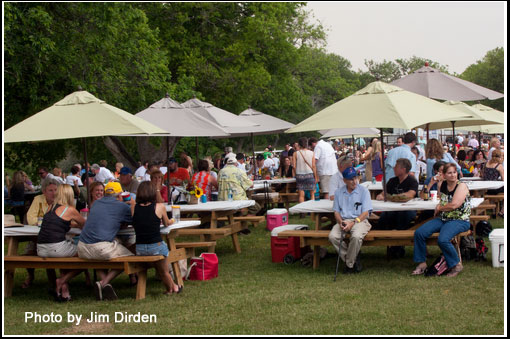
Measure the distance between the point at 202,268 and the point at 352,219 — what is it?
82.0 inches

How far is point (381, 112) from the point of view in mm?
8547

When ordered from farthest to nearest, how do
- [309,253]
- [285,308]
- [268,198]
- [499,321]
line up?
[268,198] < [309,253] < [285,308] < [499,321]

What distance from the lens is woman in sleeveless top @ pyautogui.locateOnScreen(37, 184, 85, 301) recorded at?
25.7 ft

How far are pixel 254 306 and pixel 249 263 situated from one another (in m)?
2.71

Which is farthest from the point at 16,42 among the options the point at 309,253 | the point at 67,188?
the point at 309,253

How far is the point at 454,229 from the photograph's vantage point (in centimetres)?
825

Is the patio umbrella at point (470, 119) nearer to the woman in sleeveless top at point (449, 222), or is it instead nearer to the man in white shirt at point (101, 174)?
the woman in sleeveless top at point (449, 222)

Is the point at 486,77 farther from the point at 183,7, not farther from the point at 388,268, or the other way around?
the point at 388,268

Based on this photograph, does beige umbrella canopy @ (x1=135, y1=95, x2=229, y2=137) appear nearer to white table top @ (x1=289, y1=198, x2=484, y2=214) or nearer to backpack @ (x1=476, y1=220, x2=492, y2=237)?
white table top @ (x1=289, y1=198, x2=484, y2=214)

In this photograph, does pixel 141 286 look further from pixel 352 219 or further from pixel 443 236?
pixel 443 236

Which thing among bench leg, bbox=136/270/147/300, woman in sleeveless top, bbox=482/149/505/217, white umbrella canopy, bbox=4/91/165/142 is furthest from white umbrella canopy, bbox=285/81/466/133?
woman in sleeveless top, bbox=482/149/505/217

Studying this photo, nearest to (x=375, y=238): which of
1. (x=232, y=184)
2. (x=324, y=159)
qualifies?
(x=232, y=184)

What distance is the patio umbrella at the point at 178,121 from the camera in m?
11.3

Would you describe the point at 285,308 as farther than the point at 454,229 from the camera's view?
No
